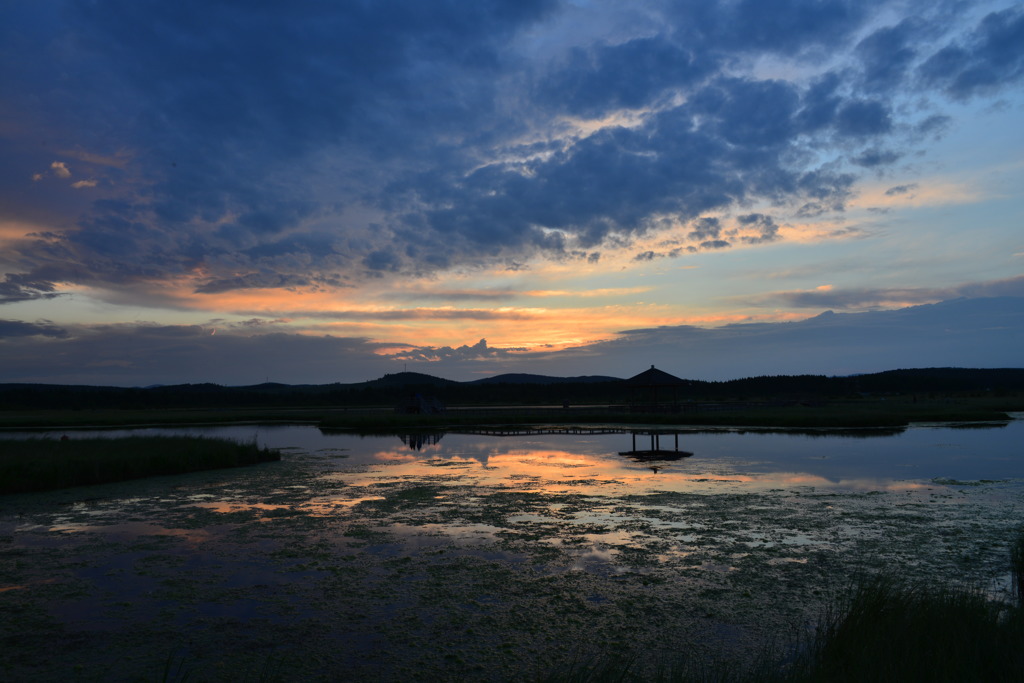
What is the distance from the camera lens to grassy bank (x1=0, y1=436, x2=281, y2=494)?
1819 cm

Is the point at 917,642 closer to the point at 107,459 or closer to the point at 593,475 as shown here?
the point at 593,475

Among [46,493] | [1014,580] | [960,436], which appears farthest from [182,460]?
[960,436]

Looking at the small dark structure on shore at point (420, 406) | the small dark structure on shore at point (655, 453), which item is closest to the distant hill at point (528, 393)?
the small dark structure on shore at point (420, 406)

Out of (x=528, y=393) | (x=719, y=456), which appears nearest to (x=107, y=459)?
(x=719, y=456)

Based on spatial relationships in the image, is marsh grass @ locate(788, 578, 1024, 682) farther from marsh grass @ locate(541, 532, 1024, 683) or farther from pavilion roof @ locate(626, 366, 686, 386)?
pavilion roof @ locate(626, 366, 686, 386)

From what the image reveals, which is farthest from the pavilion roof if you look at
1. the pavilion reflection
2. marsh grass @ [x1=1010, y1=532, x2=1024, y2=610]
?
marsh grass @ [x1=1010, y1=532, x2=1024, y2=610]

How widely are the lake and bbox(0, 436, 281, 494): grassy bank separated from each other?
1.16 meters

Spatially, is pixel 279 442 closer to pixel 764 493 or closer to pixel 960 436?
pixel 764 493

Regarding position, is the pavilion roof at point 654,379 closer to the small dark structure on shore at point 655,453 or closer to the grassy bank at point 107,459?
the small dark structure on shore at point 655,453

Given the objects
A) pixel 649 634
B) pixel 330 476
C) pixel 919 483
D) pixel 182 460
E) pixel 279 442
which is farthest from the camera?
pixel 279 442

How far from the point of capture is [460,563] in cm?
998

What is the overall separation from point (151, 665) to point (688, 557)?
7794mm

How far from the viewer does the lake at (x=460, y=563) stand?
267 inches

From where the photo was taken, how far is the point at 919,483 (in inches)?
683
